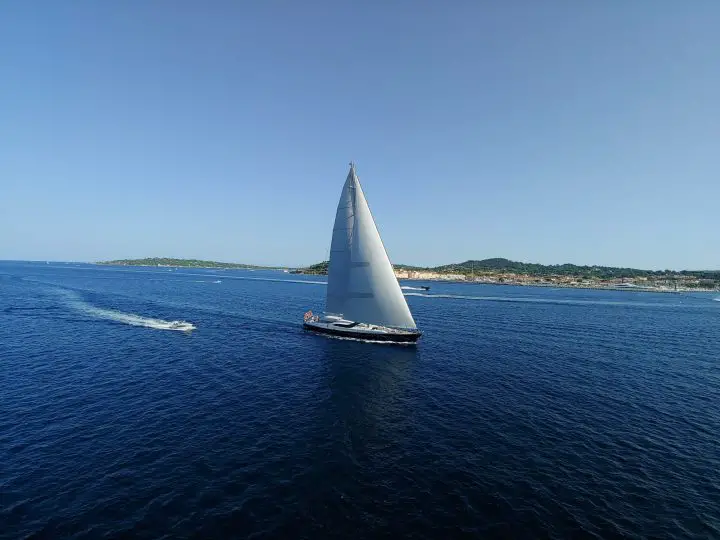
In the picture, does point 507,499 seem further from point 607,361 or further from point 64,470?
point 607,361

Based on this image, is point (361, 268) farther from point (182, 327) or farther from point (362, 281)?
point (182, 327)

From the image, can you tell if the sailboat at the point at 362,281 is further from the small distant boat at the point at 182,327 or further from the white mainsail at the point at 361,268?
the small distant boat at the point at 182,327

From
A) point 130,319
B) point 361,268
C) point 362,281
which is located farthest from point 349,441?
point 130,319

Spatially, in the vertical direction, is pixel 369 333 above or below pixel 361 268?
A: below

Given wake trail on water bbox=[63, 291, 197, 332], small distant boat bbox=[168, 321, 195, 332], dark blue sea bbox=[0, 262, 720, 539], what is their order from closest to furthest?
dark blue sea bbox=[0, 262, 720, 539]
small distant boat bbox=[168, 321, 195, 332]
wake trail on water bbox=[63, 291, 197, 332]

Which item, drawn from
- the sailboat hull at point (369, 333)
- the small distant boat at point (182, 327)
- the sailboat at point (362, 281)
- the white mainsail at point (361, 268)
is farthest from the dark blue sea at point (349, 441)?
the small distant boat at point (182, 327)

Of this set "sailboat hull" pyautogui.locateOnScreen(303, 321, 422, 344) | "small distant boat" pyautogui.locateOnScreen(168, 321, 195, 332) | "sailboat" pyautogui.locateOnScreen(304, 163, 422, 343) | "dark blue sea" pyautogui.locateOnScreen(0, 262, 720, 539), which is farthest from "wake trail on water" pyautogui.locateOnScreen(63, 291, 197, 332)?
"sailboat" pyautogui.locateOnScreen(304, 163, 422, 343)

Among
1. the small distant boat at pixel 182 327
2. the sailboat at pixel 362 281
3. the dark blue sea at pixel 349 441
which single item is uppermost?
the sailboat at pixel 362 281

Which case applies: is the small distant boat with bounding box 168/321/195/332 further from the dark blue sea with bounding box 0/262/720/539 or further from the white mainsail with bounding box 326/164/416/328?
the white mainsail with bounding box 326/164/416/328
